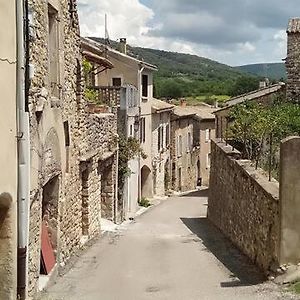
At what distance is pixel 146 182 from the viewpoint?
39.5 meters

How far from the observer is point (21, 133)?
31.0ft

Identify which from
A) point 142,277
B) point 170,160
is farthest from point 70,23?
point 170,160

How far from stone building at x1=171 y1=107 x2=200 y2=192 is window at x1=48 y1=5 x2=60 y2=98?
32.1 meters

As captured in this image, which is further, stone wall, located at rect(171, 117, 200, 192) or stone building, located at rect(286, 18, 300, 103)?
stone wall, located at rect(171, 117, 200, 192)

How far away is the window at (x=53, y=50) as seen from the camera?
13.6 metres

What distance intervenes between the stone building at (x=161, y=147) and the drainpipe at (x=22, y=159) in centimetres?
Result: 3029

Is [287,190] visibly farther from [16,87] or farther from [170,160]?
[170,160]

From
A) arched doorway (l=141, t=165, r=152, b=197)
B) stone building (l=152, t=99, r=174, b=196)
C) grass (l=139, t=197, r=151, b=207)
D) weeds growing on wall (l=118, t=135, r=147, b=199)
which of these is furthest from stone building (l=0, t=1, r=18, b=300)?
stone building (l=152, t=99, r=174, b=196)

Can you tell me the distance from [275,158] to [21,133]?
367 inches

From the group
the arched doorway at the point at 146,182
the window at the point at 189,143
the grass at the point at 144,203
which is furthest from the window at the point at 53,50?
the window at the point at 189,143

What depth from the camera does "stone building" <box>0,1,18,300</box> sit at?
873 cm

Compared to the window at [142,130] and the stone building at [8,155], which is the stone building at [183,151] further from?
the stone building at [8,155]

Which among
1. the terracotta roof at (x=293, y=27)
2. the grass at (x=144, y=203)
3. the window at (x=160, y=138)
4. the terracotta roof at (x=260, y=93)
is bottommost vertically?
the grass at (x=144, y=203)

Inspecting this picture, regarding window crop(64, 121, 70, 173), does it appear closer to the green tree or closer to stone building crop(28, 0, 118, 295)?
stone building crop(28, 0, 118, 295)
